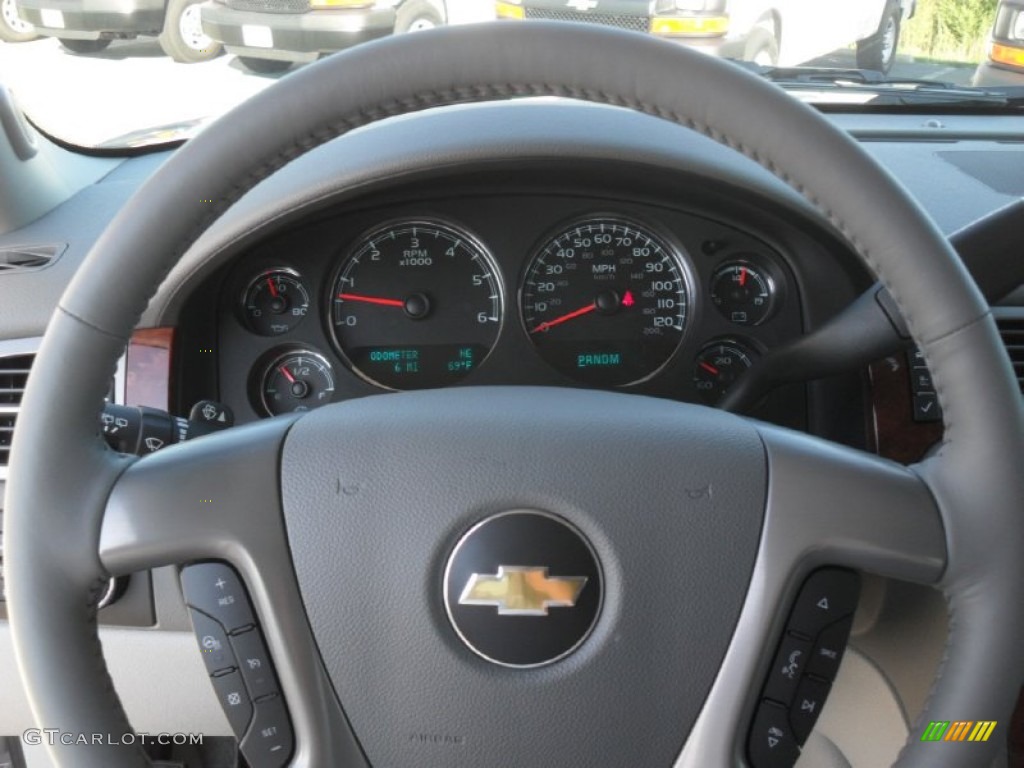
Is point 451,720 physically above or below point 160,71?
below

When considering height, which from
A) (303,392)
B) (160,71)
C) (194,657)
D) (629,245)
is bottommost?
(194,657)

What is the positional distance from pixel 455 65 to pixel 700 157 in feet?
2.66

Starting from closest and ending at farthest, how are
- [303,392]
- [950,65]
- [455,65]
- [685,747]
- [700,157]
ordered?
[455,65], [685,747], [700,157], [303,392], [950,65]

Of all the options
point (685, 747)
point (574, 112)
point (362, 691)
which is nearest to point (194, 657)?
point (362, 691)

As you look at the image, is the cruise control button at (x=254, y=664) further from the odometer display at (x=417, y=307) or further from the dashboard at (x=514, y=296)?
the odometer display at (x=417, y=307)

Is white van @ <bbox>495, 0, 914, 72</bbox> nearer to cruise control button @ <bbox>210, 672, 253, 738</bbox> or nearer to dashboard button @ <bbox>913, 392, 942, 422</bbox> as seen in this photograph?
dashboard button @ <bbox>913, 392, 942, 422</bbox>

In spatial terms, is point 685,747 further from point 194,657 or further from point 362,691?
point 194,657

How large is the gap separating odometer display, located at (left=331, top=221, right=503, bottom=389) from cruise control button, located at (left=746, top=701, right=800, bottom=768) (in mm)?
1038

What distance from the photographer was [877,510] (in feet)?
3.46


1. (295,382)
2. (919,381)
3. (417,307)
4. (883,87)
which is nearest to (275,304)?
(295,382)

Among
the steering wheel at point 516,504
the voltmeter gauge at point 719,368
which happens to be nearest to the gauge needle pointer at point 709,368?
the voltmeter gauge at point 719,368

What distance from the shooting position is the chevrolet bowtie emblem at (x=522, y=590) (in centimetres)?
109

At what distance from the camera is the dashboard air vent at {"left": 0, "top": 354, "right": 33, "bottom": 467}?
5.77 feet

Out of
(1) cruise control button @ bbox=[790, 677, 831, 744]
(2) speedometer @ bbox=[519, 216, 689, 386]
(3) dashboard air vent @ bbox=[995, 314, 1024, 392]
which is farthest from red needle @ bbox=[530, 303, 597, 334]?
(1) cruise control button @ bbox=[790, 677, 831, 744]
